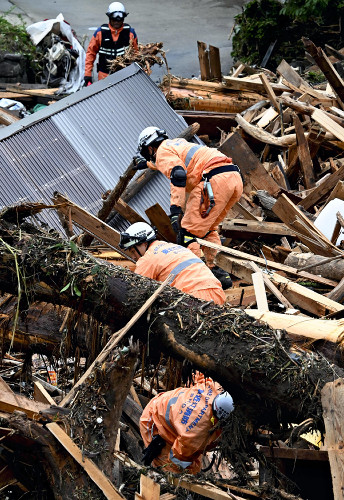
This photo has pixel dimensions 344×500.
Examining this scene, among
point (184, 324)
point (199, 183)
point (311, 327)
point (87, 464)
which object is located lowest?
point (199, 183)

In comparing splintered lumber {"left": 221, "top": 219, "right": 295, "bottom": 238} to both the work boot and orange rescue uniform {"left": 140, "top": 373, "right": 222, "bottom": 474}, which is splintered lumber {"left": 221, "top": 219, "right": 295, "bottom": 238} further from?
orange rescue uniform {"left": 140, "top": 373, "right": 222, "bottom": 474}

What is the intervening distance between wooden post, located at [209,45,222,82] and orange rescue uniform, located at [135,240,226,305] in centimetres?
754

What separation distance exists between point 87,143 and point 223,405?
17.2 feet

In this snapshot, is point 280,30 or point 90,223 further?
point 280,30

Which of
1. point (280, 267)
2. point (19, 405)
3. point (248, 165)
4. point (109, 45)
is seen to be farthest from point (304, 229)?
point (109, 45)

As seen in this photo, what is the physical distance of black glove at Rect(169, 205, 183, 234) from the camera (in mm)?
7991

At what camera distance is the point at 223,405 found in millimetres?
5078

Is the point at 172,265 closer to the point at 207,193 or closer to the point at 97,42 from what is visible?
the point at 207,193

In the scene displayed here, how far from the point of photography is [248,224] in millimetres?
8719

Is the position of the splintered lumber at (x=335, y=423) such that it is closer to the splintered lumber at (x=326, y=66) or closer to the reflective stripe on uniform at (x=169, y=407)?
the reflective stripe on uniform at (x=169, y=407)

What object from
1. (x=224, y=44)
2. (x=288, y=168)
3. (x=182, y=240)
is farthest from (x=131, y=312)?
(x=224, y=44)

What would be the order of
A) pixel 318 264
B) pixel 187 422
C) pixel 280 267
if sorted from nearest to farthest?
pixel 187 422 → pixel 318 264 → pixel 280 267

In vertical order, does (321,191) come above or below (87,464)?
below

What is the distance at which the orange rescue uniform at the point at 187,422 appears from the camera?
17.5 ft
